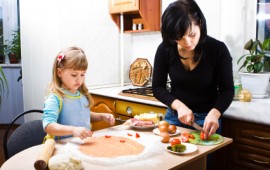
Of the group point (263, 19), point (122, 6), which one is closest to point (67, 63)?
point (122, 6)

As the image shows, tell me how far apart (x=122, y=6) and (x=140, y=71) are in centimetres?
62

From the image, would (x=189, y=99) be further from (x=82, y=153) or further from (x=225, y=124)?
(x=82, y=153)

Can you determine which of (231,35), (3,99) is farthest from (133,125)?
(3,99)

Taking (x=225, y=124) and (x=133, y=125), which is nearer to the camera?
(x=133, y=125)

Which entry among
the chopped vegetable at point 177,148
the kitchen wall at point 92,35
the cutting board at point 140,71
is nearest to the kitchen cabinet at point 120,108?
the kitchen wall at point 92,35

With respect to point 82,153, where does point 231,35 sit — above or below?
above

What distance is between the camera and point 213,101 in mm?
1516

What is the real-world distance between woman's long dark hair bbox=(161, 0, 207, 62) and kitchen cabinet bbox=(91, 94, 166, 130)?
0.82 m

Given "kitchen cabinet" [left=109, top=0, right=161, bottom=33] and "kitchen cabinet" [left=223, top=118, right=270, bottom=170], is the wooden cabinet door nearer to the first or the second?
"kitchen cabinet" [left=109, top=0, right=161, bottom=33]

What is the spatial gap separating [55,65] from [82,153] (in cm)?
50

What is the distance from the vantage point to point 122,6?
2.74 meters

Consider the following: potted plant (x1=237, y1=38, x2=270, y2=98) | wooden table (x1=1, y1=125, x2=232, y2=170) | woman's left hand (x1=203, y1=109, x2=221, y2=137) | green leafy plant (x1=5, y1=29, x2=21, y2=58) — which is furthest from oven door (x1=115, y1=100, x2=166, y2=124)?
green leafy plant (x1=5, y1=29, x2=21, y2=58)

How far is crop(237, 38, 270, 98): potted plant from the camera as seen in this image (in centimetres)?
208

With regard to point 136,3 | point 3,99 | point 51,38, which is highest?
point 136,3
